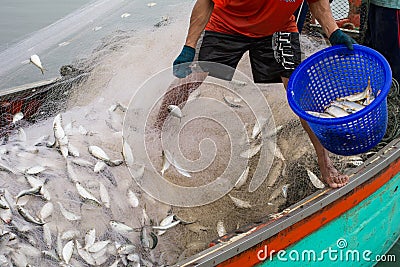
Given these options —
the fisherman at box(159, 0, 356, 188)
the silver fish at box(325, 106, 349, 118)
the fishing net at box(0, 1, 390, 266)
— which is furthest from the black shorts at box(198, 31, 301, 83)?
the silver fish at box(325, 106, 349, 118)

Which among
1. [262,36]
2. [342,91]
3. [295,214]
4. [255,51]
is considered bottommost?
[295,214]

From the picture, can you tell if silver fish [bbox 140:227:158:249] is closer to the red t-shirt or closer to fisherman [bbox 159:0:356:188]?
fisherman [bbox 159:0:356:188]

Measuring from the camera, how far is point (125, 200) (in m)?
3.37

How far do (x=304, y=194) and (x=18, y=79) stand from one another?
95.0 inches

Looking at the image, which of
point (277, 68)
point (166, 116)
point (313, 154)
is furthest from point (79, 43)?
point (313, 154)

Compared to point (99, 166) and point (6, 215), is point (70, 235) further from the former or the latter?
point (99, 166)

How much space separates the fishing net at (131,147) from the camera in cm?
318

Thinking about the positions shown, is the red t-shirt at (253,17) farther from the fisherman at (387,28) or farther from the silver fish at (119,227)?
the silver fish at (119,227)

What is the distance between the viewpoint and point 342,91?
392cm

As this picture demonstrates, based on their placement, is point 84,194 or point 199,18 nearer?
point 84,194

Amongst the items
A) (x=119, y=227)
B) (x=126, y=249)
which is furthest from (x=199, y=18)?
(x=126, y=249)

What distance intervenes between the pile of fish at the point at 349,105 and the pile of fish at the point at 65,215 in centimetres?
113

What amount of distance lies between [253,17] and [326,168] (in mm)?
1125

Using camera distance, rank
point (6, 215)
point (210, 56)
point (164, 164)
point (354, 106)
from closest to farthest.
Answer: point (6, 215)
point (354, 106)
point (164, 164)
point (210, 56)
